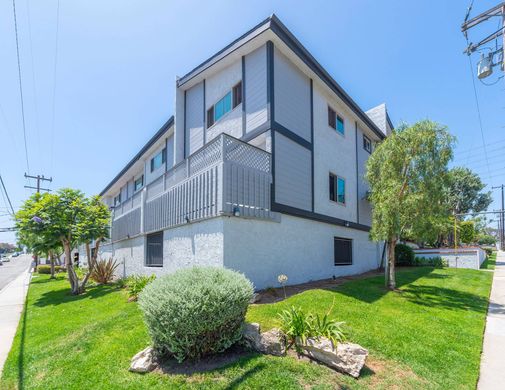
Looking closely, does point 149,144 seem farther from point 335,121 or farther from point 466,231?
point 466,231

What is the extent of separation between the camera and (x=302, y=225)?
37.4 feet

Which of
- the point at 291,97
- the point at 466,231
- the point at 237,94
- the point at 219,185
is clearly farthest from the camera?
the point at 466,231

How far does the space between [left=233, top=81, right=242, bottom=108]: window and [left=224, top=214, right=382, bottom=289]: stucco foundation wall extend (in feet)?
16.8

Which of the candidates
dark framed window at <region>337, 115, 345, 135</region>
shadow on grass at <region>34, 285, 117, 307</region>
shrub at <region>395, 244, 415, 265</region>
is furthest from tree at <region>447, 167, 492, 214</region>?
shadow on grass at <region>34, 285, 117, 307</region>

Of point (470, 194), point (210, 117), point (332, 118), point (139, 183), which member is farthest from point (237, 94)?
point (470, 194)

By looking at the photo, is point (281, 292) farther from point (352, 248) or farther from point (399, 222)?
point (352, 248)

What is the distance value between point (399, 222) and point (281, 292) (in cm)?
469

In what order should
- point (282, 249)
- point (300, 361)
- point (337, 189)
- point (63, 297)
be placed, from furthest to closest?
point (337, 189), point (63, 297), point (282, 249), point (300, 361)

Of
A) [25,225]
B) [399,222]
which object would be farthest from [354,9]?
[25,225]

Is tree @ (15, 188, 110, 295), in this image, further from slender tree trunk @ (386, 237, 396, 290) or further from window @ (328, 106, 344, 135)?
slender tree trunk @ (386, 237, 396, 290)

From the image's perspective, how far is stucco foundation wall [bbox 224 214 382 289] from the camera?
28.1 ft

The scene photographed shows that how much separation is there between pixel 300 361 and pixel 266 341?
63 cm

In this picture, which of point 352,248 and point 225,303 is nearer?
point 225,303

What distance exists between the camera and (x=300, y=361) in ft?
15.9
